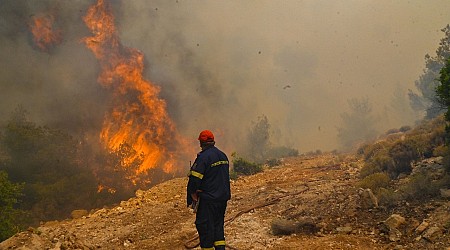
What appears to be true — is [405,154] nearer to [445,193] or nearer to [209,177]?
[445,193]

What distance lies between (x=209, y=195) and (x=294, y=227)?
3335 millimetres

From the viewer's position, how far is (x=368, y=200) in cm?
777

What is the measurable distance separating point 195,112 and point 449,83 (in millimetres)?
29042

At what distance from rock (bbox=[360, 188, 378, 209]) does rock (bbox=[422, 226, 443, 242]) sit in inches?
76.0

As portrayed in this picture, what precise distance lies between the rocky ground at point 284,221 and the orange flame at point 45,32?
21.3 meters

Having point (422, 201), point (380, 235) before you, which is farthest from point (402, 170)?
point (380, 235)

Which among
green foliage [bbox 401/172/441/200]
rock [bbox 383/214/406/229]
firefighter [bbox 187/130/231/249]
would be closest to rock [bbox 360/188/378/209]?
green foliage [bbox 401/172/441/200]

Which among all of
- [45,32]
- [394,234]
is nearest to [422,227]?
[394,234]

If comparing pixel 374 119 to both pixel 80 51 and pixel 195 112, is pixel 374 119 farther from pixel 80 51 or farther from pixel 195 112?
pixel 80 51

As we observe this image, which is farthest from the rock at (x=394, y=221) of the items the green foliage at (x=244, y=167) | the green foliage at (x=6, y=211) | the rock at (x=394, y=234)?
the green foliage at (x=244, y=167)

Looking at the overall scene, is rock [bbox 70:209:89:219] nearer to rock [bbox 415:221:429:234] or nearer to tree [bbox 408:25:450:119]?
rock [bbox 415:221:429:234]

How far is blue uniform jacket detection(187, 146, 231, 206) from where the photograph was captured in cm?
483

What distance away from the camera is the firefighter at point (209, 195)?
480 cm

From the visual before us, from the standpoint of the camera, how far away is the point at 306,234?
6.98m
